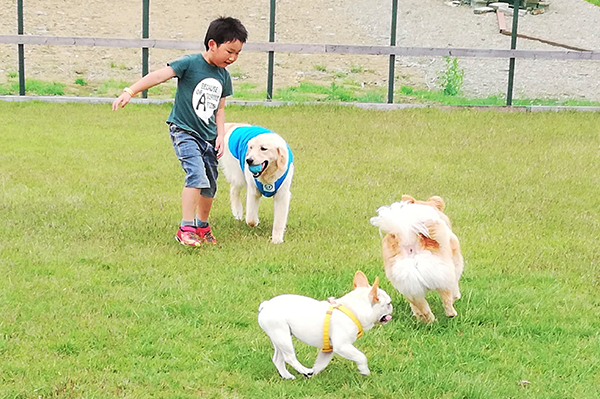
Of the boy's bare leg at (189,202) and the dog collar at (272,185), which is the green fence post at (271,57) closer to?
the dog collar at (272,185)

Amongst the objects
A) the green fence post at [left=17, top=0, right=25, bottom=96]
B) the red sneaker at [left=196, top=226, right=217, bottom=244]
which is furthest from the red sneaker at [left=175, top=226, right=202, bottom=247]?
the green fence post at [left=17, top=0, right=25, bottom=96]

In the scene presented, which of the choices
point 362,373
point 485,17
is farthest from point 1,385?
point 485,17

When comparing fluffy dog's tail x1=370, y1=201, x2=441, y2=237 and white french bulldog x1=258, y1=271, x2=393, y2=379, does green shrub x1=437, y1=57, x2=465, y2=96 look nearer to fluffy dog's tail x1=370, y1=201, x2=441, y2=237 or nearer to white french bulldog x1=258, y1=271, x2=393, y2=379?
fluffy dog's tail x1=370, y1=201, x2=441, y2=237

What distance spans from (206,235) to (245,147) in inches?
30.9

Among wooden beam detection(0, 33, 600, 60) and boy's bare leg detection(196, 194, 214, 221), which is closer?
boy's bare leg detection(196, 194, 214, 221)

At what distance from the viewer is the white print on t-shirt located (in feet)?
20.8

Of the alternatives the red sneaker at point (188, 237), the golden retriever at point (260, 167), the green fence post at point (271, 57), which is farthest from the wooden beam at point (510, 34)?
the red sneaker at point (188, 237)

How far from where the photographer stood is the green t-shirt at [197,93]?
20.7 ft

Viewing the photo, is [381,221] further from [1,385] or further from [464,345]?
[1,385]

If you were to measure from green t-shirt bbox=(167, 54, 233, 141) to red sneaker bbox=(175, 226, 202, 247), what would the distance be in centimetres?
73

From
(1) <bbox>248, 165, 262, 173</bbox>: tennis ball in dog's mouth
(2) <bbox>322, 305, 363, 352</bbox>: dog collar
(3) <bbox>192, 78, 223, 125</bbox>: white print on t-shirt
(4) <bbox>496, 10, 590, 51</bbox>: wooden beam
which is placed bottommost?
(2) <bbox>322, 305, 363, 352</bbox>: dog collar

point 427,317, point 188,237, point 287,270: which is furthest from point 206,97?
point 427,317

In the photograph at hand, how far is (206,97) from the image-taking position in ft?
20.9

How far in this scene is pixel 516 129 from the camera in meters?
12.0
